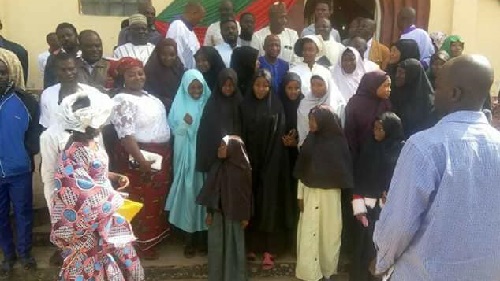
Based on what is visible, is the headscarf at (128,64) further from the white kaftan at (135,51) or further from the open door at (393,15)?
the open door at (393,15)

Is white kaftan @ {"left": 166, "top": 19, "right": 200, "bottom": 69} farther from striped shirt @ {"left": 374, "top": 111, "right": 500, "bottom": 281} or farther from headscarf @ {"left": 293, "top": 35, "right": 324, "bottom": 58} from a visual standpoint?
striped shirt @ {"left": 374, "top": 111, "right": 500, "bottom": 281}

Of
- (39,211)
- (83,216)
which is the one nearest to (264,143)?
(83,216)

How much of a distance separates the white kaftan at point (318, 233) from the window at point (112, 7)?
14.2 feet

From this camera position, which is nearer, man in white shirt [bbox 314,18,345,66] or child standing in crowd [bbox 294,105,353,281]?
child standing in crowd [bbox 294,105,353,281]

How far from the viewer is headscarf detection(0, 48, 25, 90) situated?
12.4 feet

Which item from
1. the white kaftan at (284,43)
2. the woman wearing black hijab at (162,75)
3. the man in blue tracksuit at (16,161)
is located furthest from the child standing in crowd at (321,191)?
the man in blue tracksuit at (16,161)

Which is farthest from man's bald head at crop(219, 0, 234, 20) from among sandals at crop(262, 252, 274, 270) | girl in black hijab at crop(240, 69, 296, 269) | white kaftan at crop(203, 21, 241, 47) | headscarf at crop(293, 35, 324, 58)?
sandals at crop(262, 252, 274, 270)

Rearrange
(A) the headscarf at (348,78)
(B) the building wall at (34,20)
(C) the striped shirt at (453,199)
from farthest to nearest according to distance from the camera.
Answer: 1. (B) the building wall at (34,20)
2. (A) the headscarf at (348,78)
3. (C) the striped shirt at (453,199)

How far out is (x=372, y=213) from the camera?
408cm

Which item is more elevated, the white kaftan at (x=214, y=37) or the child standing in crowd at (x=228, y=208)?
the white kaftan at (x=214, y=37)

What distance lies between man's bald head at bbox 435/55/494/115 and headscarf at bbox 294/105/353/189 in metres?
2.05

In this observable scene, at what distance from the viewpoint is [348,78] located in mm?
4828

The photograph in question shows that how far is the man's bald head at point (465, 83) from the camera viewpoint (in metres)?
1.95

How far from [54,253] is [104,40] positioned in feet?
12.2
